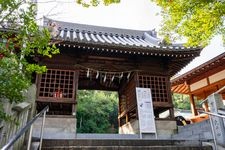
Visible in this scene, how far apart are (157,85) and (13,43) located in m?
7.79

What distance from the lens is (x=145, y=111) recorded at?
9.30 meters

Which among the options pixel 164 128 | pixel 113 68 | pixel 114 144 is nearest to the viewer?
pixel 114 144

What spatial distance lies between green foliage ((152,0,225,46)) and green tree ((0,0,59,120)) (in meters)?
5.64

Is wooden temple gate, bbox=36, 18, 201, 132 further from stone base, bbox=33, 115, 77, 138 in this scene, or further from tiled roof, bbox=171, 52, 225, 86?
tiled roof, bbox=171, 52, 225, 86

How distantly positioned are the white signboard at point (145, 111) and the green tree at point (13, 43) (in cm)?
614

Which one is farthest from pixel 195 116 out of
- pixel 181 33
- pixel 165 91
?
pixel 181 33

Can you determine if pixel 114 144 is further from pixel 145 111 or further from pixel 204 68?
pixel 204 68

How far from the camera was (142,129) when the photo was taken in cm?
891

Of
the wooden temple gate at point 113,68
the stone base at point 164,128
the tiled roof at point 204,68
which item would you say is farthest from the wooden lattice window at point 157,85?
the tiled roof at point 204,68

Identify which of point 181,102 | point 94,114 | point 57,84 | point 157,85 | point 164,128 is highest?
point 181,102

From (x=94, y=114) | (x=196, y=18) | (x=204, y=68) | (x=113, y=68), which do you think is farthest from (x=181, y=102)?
(x=196, y=18)

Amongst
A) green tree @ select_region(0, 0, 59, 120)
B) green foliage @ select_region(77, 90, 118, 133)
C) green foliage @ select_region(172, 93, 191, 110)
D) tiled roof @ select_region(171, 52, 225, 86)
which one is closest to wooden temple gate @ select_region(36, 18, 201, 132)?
tiled roof @ select_region(171, 52, 225, 86)

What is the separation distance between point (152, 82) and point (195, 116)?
484cm

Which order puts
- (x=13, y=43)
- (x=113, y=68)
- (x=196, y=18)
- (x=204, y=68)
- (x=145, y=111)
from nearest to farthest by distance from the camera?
(x=13, y=43) → (x=196, y=18) → (x=145, y=111) → (x=113, y=68) → (x=204, y=68)
